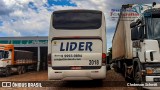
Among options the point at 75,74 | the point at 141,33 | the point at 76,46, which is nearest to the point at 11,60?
the point at 76,46

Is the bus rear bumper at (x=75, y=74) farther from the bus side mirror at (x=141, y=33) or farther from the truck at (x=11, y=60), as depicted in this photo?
the truck at (x=11, y=60)

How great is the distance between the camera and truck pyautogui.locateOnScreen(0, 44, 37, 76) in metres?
29.4

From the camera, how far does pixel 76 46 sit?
1498cm

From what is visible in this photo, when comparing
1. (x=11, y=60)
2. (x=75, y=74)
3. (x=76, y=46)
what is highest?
(x=76, y=46)

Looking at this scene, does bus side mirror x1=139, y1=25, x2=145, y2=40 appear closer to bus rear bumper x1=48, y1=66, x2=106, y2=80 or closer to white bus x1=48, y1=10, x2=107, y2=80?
white bus x1=48, y1=10, x2=107, y2=80

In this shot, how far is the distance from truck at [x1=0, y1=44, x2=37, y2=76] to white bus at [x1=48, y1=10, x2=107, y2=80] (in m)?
15.1

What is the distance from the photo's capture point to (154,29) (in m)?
11.1

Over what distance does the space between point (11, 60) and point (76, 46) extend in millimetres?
17430

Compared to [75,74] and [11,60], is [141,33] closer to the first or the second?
[75,74]

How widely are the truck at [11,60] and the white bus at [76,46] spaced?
15.1m

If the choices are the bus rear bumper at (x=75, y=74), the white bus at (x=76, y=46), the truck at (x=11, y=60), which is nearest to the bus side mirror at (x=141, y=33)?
the white bus at (x=76, y=46)

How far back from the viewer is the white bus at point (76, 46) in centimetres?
1472

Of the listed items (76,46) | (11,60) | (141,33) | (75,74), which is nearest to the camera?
(141,33)

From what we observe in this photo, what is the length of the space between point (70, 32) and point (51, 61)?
5.31 ft
